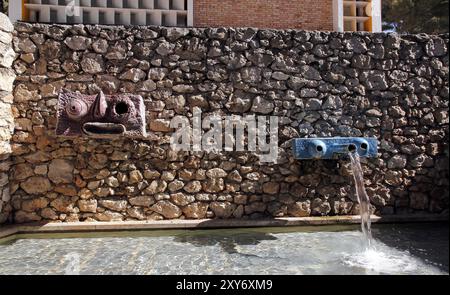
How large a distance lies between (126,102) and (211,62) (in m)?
1.44

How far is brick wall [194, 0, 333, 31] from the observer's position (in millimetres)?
7594

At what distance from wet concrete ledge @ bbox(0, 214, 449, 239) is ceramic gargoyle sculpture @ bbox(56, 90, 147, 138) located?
4.31 feet

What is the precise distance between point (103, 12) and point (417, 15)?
37.4 ft

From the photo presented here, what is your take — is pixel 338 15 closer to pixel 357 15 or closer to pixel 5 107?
pixel 357 15

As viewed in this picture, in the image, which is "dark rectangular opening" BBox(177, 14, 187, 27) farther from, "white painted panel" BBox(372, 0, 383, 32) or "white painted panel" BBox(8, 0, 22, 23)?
"white painted panel" BBox(372, 0, 383, 32)

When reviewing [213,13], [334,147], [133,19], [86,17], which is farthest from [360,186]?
[86,17]

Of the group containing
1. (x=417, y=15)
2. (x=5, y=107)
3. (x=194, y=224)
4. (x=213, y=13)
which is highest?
(x=417, y=15)

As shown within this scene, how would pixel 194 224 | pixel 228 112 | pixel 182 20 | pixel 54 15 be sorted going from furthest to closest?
pixel 182 20
pixel 54 15
pixel 228 112
pixel 194 224

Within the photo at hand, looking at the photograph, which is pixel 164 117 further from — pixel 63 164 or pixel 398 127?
pixel 398 127

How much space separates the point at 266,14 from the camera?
25.5 feet

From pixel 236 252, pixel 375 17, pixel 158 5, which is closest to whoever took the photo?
pixel 236 252

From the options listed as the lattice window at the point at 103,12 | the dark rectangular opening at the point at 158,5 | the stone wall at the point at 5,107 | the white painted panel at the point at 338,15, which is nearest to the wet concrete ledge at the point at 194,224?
the stone wall at the point at 5,107

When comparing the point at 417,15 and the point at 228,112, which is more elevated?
the point at 417,15

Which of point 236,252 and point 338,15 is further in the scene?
point 338,15
